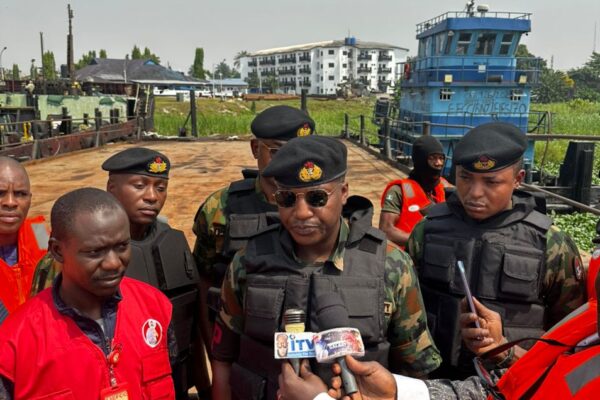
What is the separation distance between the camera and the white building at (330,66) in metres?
106

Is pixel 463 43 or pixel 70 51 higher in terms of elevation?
pixel 70 51

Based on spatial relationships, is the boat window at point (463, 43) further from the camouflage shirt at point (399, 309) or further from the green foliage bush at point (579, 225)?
the camouflage shirt at point (399, 309)

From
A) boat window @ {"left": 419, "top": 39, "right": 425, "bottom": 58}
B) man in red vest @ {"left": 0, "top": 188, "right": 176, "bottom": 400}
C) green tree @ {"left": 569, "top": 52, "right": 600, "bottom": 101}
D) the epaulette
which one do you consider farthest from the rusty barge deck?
green tree @ {"left": 569, "top": 52, "right": 600, "bottom": 101}

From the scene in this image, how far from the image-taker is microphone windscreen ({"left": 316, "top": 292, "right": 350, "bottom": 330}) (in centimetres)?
158

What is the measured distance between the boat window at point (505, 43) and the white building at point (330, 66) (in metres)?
82.4

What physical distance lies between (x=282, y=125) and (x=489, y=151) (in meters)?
1.17

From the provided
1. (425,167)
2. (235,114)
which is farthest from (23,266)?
(235,114)

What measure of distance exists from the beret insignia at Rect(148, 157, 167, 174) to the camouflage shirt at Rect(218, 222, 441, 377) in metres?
0.88

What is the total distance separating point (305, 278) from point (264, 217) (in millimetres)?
990

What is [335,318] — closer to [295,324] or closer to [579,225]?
[295,324]

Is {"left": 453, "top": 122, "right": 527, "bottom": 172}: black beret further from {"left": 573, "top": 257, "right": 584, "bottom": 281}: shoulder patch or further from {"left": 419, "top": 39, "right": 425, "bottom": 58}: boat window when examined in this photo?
{"left": 419, "top": 39, "right": 425, "bottom": 58}: boat window

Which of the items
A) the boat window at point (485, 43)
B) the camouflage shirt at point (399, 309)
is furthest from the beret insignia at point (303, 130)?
the boat window at point (485, 43)

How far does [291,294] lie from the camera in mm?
1917

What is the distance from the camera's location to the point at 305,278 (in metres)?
1.95
